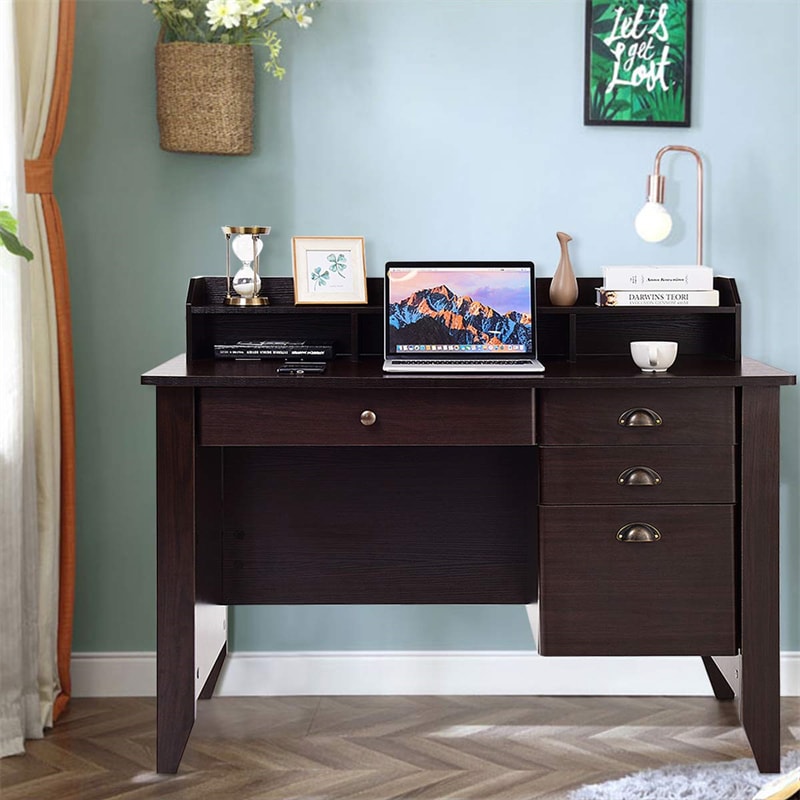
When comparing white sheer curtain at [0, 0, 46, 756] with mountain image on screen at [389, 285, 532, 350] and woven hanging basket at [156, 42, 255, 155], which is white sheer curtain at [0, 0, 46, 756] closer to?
woven hanging basket at [156, 42, 255, 155]

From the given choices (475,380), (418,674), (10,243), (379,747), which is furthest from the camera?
(418,674)

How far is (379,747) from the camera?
2338 millimetres

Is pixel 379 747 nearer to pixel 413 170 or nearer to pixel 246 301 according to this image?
pixel 246 301

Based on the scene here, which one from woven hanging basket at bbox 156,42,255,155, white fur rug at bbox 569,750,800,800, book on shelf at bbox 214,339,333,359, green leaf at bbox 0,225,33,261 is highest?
woven hanging basket at bbox 156,42,255,155

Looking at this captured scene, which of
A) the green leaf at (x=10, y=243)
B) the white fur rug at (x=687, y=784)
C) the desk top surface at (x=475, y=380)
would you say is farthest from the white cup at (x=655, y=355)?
the green leaf at (x=10, y=243)

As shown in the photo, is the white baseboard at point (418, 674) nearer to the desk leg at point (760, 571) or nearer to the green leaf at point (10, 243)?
the desk leg at point (760, 571)

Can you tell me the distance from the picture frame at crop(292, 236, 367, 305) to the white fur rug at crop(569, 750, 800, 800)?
1227mm

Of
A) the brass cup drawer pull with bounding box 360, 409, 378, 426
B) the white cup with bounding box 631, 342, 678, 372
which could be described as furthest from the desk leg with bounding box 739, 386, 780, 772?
the brass cup drawer pull with bounding box 360, 409, 378, 426

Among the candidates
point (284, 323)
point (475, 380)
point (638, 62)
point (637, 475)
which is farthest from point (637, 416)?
point (638, 62)

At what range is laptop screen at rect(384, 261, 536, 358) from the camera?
2.25 metres

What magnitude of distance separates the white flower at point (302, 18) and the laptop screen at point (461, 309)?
26.1 inches

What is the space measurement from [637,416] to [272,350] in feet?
2.80

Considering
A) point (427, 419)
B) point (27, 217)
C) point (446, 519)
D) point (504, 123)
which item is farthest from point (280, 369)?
point (504, 123)

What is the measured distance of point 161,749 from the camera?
213 cm
